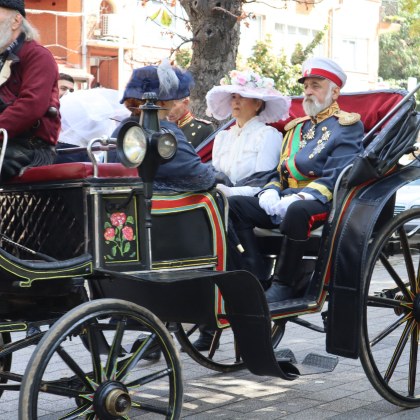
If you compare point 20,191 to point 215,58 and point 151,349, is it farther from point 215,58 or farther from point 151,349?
point 215,58

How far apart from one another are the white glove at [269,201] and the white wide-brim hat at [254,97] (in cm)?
68

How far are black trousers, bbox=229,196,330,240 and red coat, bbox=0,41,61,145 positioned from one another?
1331 mm

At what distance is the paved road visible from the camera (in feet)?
17.0

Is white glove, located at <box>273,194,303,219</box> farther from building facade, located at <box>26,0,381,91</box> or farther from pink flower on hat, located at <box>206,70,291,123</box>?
building facade, located at <box>26,0,381,91</box>

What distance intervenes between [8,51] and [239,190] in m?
1.82

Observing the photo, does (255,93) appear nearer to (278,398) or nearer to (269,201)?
(269,201)

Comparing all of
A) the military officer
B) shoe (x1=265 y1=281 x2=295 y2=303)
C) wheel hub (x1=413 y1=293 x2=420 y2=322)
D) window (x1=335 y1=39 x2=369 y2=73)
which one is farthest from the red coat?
window (x1=335 y1=39 x2=369 y2=73)

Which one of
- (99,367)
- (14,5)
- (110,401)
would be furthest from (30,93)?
(110,401)

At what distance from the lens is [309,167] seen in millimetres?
5609

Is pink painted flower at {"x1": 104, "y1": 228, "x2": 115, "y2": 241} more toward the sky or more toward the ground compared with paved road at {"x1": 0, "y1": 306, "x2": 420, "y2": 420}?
more toward the sky

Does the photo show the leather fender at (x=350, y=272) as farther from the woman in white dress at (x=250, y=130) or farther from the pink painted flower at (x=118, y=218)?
the pink painted flower at (x=118, y=218)

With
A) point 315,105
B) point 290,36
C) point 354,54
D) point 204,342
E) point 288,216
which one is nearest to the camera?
point 288,216

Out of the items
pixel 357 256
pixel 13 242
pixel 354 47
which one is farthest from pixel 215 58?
pixel 354 47

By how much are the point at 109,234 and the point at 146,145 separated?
1.39ft
